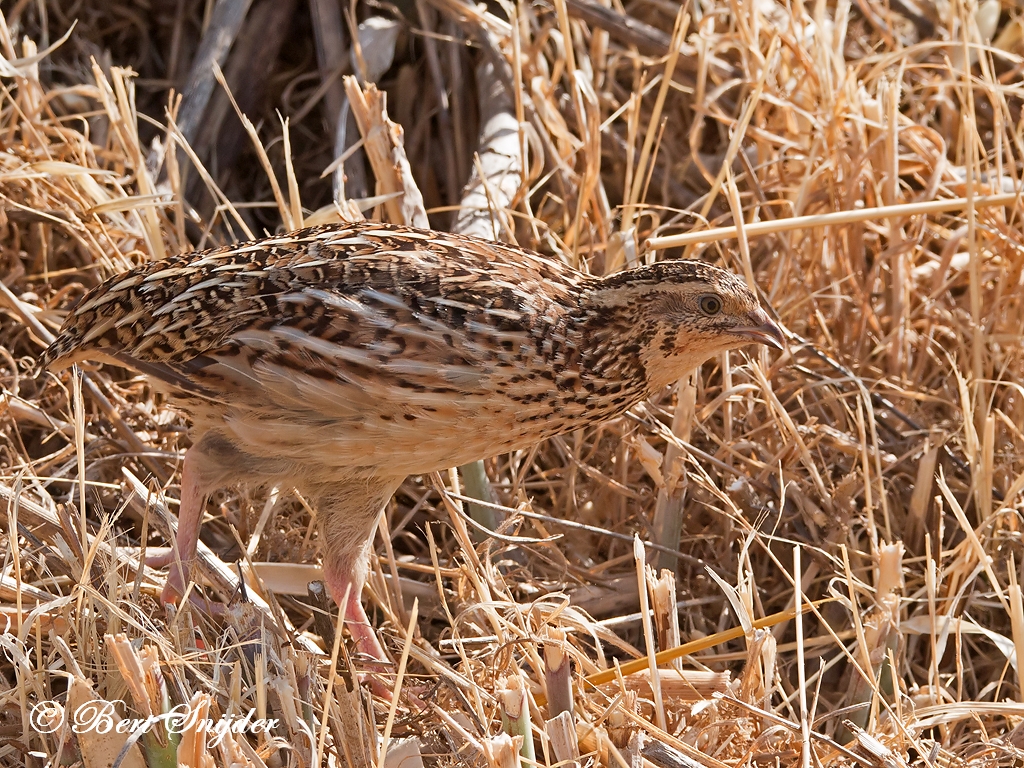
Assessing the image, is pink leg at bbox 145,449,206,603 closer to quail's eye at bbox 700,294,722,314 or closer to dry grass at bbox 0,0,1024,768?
dry grass at bbox 0,0,1024,768

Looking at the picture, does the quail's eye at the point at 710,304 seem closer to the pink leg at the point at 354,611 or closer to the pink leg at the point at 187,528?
the pink leg at the point at 354,611

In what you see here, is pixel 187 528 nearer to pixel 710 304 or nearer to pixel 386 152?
pixel 386 152

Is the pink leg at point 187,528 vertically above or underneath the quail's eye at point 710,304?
underneath

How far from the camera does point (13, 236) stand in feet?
12.8

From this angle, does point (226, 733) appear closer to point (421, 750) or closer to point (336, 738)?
point (336, 738)

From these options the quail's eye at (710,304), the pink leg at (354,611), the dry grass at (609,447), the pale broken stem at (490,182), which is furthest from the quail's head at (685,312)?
the pink leg at (354,611)

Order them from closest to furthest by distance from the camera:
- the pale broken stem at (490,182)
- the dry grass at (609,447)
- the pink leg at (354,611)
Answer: the dry grass at (609,447)
the pink leg at (354,611)
the pale broken stem at (490,182)

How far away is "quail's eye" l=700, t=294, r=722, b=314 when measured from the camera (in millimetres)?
2646

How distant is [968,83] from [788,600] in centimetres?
162

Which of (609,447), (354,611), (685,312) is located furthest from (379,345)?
(609,447)

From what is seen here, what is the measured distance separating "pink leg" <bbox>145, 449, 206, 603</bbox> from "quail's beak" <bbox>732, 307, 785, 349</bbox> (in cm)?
124

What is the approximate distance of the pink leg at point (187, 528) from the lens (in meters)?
2.73

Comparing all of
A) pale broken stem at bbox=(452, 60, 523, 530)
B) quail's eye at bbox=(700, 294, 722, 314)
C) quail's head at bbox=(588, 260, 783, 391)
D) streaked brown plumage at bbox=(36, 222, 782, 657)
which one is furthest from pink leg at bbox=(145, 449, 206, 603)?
quail's eye at bbox=(700, 294, 722, 314)

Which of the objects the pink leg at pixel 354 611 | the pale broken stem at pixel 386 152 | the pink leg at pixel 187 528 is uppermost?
the pale broken stem at pixel 386 152
